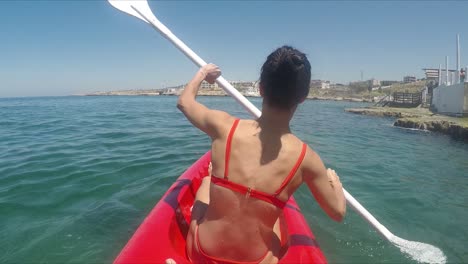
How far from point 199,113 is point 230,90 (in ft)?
5.16

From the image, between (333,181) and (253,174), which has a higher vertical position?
(253,174)

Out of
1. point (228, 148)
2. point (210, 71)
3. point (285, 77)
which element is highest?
point (210, 71)

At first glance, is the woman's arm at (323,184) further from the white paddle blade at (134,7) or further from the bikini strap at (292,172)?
the white paddle blade at (134,7)

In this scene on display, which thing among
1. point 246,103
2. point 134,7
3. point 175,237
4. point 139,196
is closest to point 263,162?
point 175,237

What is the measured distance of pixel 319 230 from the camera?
15.3 ft

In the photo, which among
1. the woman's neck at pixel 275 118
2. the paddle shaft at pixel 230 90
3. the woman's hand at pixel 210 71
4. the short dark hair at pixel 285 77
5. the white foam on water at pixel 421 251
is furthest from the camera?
the white foam on water at pixel 421 251

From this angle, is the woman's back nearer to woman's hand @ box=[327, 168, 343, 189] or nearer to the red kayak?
woman's hand @ box=[327, 168, 343, 189]

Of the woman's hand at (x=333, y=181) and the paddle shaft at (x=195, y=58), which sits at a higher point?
the paddle shaft at (x=195, y=58)

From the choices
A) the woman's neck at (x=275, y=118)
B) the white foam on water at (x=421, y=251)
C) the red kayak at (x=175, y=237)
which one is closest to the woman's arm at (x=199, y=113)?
the woman's neck at (x=275, y=118)

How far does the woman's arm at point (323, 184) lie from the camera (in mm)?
1840

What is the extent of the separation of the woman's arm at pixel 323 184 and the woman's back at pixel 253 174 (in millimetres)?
59

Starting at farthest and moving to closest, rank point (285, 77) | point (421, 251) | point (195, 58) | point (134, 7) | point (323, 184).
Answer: point (134, 7) → point (421, 251) → point (195, 58) → point (323, 184) → point (285, 77)

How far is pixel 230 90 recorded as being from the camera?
11.4 feet

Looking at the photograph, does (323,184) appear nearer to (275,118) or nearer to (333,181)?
(333,181)
